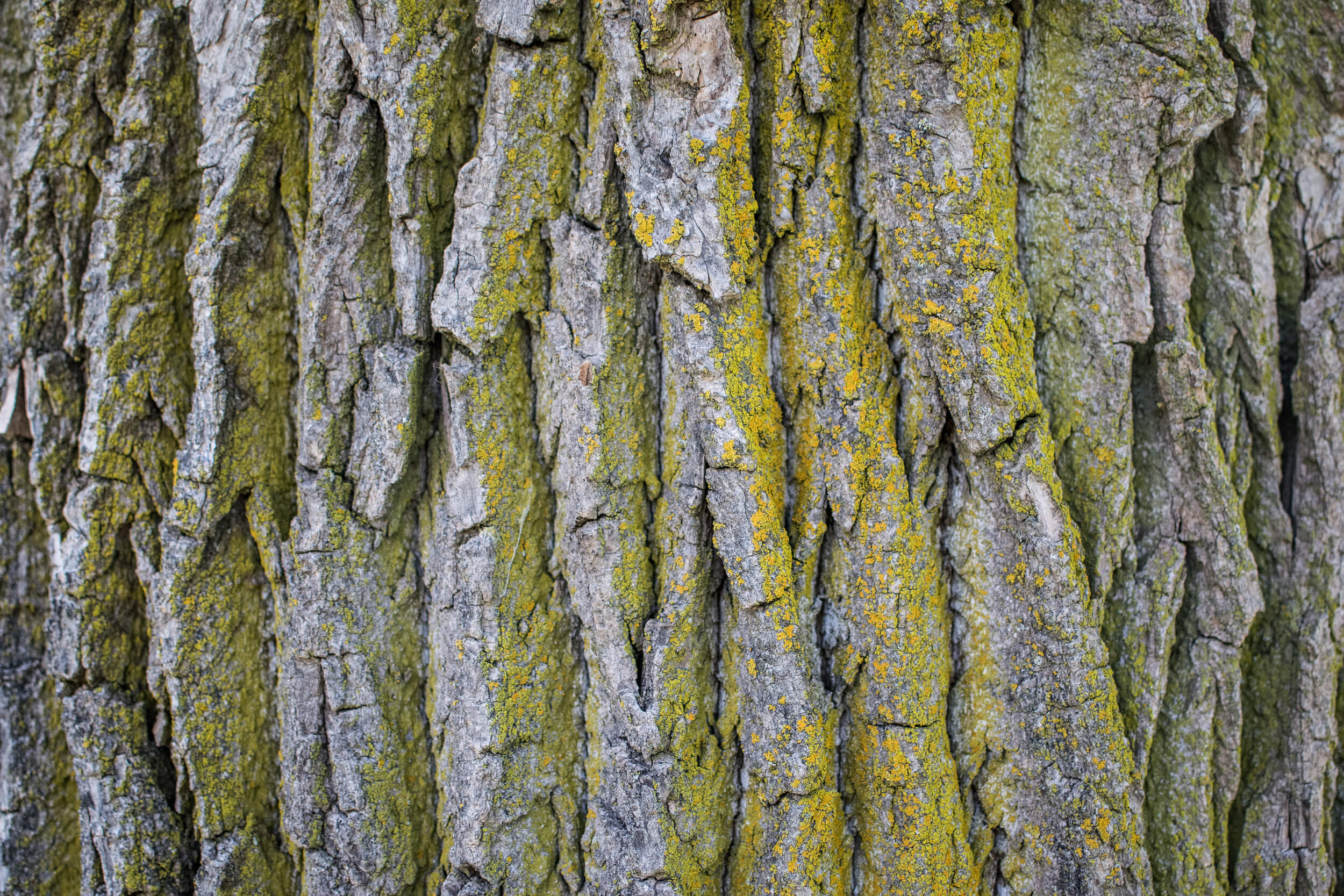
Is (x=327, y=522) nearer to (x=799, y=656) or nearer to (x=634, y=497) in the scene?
(x=634, y=497)

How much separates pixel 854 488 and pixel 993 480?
34 centimetres

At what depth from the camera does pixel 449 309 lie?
1.90m

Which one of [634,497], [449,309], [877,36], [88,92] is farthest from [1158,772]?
[88,92]

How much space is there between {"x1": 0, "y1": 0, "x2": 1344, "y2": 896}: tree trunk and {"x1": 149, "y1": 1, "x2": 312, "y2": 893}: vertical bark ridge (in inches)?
0.5

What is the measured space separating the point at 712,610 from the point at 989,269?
1.06 metres

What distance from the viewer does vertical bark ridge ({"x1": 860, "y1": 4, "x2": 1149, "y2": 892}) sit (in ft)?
6.10

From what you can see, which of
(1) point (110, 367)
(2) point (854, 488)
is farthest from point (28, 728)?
(2) point (854, 488)

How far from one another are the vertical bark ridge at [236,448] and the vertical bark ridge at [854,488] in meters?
1.33

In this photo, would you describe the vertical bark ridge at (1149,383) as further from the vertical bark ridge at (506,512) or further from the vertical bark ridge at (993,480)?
the vertical bark ridge at (506,512)

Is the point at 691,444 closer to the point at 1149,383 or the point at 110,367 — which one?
the point at 1149,383

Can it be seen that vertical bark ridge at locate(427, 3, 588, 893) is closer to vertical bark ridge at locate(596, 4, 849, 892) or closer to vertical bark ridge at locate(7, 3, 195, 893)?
vertical bark ridge at locate(596, 4, 849, 892)

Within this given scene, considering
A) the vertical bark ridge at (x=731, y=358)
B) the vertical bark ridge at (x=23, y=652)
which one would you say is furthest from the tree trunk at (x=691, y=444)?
the vertical bark ridge at (x=23, y=652)

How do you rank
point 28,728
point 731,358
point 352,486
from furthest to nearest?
point 28,728 < point 352,486 < point 731,358

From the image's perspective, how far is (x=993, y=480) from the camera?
1.91 m
